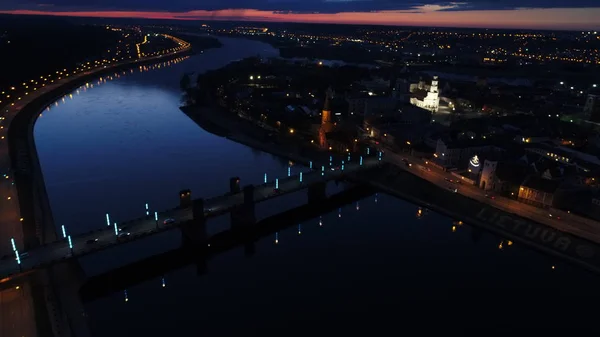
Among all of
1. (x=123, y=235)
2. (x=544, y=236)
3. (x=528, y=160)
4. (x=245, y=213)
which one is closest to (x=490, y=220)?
(x=544, y=236)

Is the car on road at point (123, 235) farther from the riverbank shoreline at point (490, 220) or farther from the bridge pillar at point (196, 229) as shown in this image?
the riverbank shoreline at point (490, 220)

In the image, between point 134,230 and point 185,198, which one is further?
point 185,198

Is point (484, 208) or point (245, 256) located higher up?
point (484, 208)

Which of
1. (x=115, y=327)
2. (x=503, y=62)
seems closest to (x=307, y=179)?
(x=115, y=327)

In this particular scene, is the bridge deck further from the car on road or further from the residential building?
the residential building

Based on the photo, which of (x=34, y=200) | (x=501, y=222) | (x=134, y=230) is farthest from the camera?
(x=34, y=200)

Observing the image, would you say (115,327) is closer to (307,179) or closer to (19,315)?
(19,315)

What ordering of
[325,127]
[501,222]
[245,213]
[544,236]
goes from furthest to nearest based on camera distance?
1. [325,127]
2. [245,213]
3. [501,222]
4. [544,236]

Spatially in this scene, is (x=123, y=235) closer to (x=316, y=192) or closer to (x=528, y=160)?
(x=316, y=192)
